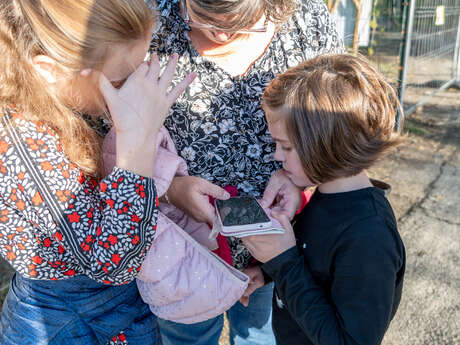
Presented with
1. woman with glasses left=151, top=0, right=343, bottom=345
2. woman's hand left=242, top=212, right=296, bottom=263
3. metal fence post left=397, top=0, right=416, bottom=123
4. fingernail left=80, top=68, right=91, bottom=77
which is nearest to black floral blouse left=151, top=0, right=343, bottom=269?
woman with glasses left=151, top=0, right=343, bottom=345

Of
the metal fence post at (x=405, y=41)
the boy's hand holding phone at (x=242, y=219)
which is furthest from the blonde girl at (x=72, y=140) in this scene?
the metal fence post at (x=405, y=41)

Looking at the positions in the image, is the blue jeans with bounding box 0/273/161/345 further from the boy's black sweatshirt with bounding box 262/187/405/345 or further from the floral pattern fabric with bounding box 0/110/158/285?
the boy's black sweatshirt with bounding box 262/187/405/345

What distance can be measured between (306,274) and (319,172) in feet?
1.10

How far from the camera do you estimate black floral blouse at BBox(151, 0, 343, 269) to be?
1566 millimetres

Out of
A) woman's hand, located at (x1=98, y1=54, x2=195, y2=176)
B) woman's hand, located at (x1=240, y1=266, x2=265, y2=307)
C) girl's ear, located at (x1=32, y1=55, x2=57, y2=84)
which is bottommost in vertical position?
woman's hand, located at (x1=240, y1=266, x2=265, y2=307)

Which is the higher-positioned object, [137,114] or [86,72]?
[86,72]

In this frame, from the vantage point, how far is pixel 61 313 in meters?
1.29

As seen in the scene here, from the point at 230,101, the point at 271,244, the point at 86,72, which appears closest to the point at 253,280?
the point at 271,244

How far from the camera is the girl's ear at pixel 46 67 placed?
1.09 meters

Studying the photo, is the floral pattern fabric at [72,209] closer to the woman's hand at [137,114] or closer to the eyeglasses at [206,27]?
the woman's hand at [137,114]

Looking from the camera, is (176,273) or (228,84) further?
(228,84)

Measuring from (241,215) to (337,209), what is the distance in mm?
313

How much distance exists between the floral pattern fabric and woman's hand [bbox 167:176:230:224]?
36 cm

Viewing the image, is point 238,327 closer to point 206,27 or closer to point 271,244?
point 271,244
